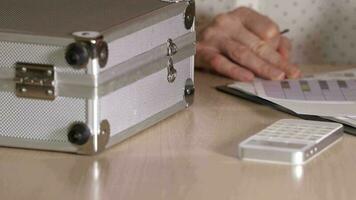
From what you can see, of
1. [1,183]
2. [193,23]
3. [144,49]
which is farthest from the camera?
[193,23]

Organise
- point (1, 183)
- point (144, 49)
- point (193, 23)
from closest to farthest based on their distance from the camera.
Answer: point (1, 183)
point (144, 49)
point (193, 23)

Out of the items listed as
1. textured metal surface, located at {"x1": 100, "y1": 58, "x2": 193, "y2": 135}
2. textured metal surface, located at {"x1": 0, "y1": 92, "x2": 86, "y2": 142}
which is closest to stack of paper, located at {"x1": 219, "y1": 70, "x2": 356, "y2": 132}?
textured metal surface, located at {"x1": 100, "y1": 58, "x2": 193, "y2": 135}

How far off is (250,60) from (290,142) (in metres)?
0.43

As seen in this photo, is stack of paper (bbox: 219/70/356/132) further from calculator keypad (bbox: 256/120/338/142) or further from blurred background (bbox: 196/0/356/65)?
blurred background (bbox: 196/0/356/65)

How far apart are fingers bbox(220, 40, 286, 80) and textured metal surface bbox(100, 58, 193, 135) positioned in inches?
7.7

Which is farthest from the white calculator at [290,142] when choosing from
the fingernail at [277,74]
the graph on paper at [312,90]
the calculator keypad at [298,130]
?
the fingernail at [277,74]

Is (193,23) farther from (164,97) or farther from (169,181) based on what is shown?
(169,181)

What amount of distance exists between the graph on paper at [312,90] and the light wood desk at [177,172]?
5.3 inches

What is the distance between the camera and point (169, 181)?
1134 mm

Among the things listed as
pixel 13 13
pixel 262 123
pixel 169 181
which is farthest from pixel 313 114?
pixel 13 13

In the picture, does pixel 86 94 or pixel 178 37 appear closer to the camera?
pixel 86 94

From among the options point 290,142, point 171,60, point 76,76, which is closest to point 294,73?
point 171,60

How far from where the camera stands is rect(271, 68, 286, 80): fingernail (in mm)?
1587

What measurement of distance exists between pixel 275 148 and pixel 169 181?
142mm
